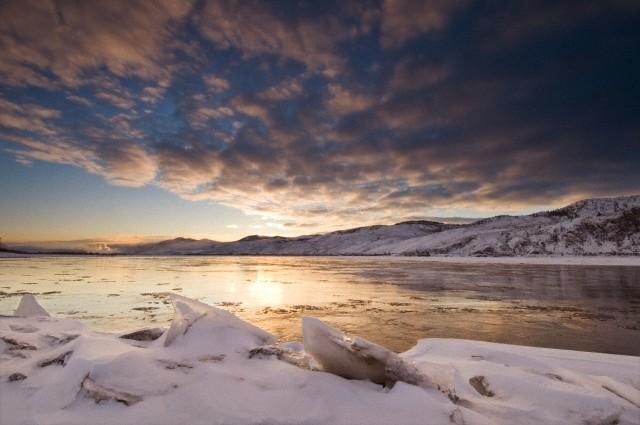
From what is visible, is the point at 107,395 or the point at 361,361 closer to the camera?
the point at 107,395

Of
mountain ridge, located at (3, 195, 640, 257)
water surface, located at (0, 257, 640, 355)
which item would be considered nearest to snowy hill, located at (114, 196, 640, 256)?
mountain ridge, located at (3, 195, 640, 257)

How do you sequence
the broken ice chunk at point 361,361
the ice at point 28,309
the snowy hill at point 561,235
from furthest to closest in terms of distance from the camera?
the snowy hill at point 561,235
the ice at point 28,309
the broken ice chunk at point 361,361

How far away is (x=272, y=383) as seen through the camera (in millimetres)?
3119

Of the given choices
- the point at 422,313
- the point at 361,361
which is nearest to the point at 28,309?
the point at 361,361

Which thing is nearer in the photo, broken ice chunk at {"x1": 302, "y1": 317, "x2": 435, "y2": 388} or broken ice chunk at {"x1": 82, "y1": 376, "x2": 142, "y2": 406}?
broken ice chunk at {"x1": 82, "y1": 376, "x2": 142, "y2": 406}

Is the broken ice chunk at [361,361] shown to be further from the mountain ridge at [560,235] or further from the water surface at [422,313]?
the mountain ridge at [560,235]

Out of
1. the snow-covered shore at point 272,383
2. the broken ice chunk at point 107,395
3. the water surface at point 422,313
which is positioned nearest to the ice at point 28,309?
the water surface at point 422,313

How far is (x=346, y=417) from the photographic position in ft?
8.63

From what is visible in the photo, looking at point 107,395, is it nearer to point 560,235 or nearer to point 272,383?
point 272,383

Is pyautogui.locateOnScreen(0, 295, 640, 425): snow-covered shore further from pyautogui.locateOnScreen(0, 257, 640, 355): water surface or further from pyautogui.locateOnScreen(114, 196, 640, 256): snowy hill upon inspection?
pyautogui.locateOnScreen(114, 196, 640, 256): snowy hill

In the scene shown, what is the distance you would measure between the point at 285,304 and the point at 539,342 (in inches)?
289

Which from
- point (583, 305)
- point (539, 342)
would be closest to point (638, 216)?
point (583, 305)

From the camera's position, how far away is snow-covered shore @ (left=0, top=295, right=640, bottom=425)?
8.65 feet

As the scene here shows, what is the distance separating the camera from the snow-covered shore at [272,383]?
2637mm
